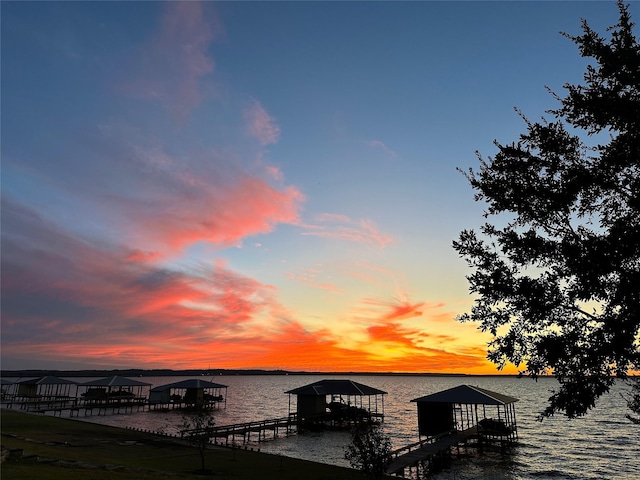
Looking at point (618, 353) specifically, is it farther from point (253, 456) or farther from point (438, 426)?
point (438, 426)

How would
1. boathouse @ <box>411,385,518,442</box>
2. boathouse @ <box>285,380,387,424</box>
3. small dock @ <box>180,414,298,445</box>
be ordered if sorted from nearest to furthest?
boathouse @ <box>411,385,518,442</box>
small dock @ <box>180,414,298,445</box>
boathouse @ <box>285,380,387,424</box>

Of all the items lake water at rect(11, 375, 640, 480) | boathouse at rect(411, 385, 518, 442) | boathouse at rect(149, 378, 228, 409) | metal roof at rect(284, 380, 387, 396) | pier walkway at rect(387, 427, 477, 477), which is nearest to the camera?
pier walkway at rect(387, 427, 477, 477)

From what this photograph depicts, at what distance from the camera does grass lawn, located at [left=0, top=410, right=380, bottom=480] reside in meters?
21.7

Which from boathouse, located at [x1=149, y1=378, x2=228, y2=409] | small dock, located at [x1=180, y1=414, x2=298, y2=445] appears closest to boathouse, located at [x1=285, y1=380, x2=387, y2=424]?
small dock, located at [x1=180, y1=414, x2=298, y2=445]

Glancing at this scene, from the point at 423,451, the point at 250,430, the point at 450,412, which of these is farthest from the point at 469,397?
the point at 250,430

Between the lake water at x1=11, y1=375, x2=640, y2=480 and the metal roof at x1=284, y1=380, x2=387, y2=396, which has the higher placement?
the metal roof at x1=284, y1=380, x2=387, y2=396

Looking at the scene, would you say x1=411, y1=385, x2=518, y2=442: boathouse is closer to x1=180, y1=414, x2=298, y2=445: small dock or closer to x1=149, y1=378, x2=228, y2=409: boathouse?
x1=180, y1=414, x2=298, y2=445: small dock

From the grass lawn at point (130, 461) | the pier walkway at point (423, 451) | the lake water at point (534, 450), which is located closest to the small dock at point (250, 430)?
the lake water at point (534, 450)

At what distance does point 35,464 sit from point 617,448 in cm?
6165

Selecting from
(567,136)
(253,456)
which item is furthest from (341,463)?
(567,136)

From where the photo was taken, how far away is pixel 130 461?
28.2 m

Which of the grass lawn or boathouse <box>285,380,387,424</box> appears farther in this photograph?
boathouse <box>285,380,387,424</box>

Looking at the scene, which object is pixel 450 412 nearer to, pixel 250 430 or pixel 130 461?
pixel 250 430

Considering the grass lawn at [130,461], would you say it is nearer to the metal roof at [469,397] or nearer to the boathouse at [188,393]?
the metal roof at [469,397]
